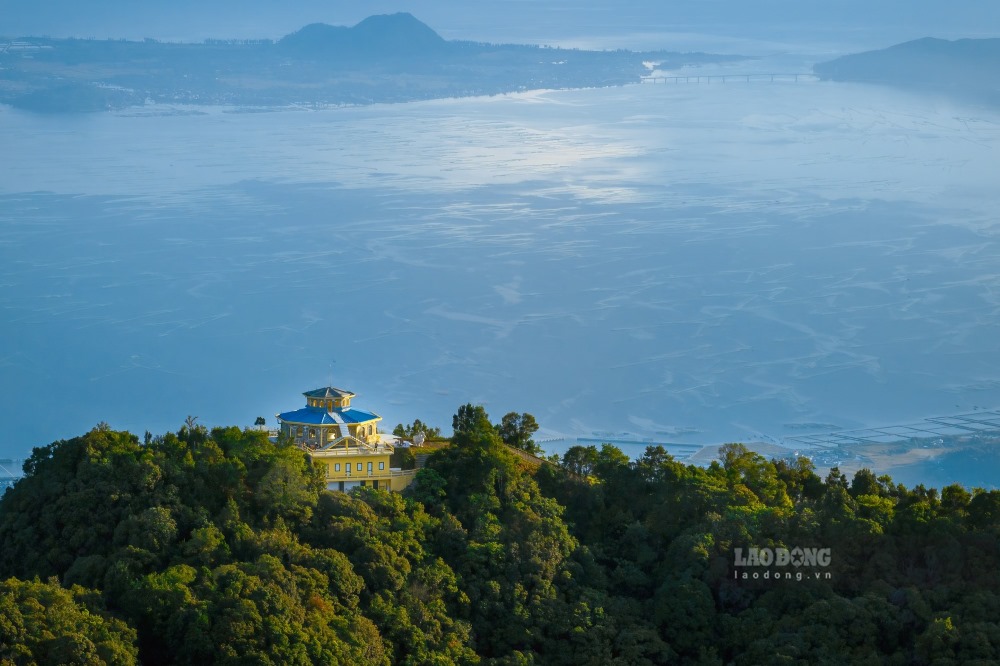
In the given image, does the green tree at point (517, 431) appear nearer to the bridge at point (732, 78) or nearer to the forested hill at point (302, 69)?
the forested hill at point (302, 69)

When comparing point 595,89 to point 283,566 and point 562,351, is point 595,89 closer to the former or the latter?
point 562,351

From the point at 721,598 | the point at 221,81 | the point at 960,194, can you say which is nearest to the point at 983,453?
the point at 721,598

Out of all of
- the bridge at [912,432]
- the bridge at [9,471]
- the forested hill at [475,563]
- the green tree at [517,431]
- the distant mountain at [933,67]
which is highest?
the distant mountain at [933,67]

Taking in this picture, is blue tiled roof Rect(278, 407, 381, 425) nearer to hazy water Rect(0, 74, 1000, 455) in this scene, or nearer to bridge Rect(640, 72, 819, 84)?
hazy water Rect(0, 74, 1000, 455)

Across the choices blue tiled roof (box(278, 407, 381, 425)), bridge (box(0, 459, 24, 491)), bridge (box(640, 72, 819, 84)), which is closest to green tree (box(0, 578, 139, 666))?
blue tiled roof (box(278, 407, 381, 425))

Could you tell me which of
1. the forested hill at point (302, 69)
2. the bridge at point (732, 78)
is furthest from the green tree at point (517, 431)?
the bridge at point (732, 78)

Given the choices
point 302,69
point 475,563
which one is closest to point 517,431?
point 475,563

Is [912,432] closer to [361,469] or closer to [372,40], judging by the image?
[361,469]
